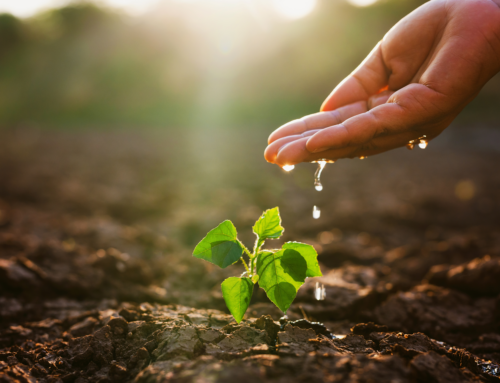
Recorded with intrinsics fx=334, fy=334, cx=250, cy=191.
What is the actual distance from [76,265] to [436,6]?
3.17 m

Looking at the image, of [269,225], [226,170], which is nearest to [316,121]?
[269,225]

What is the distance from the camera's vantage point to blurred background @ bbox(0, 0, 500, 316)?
3.48 meters

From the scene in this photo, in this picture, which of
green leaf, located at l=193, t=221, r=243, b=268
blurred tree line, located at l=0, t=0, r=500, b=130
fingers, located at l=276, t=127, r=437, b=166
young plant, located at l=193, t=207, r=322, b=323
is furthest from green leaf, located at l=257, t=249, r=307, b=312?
blurred tree line, located at l=0, t=0, r=500, b=130

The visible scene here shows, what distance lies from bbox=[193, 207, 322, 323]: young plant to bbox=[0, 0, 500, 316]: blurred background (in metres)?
0.80

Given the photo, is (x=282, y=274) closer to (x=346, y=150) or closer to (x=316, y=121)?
(x=346, y=150)

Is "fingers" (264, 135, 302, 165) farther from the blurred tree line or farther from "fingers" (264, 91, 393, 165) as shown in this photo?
the blurred tree line

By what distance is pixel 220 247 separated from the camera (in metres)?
1.54

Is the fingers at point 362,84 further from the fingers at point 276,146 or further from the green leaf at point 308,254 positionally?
the green leaf at point 308,254

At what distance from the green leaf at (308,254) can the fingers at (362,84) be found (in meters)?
1.27

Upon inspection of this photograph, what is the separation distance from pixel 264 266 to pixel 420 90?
131 cm

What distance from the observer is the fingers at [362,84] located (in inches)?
95.3

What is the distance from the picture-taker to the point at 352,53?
58.1 ft

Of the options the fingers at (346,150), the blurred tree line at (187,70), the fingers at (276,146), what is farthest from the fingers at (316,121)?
the blurred tree line at (187,70)

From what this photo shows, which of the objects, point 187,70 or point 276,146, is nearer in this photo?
point 276,146
